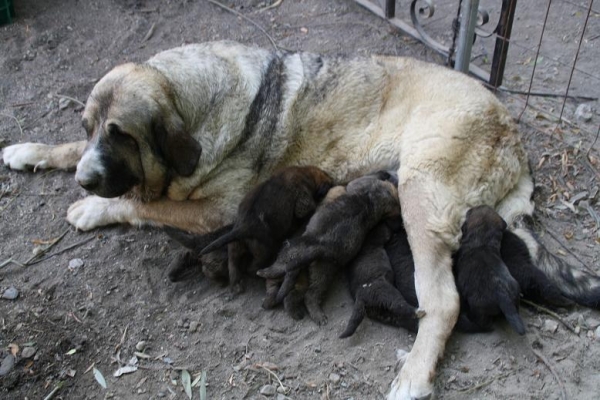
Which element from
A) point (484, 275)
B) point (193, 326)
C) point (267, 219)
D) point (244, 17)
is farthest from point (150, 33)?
point (484, 275)

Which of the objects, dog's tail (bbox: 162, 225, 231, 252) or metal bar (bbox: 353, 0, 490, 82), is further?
metal bar (bbox: 353, 0, 490, 82)

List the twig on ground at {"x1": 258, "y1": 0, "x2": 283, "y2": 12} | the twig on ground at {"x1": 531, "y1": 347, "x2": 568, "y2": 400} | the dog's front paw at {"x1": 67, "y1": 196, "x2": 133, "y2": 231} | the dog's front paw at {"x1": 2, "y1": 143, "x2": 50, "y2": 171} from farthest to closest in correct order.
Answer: the twig on ground at {"x1": 258, "y1": 0, "x2": 283, "y2": 12} < the dog's front paw at {"x1": 2, "y1": 143, "x2": 50, "y2": 171} < the dog's front paw at {"x1": 67, "y1": 196, "x2": 133, "y2": 231} < the twig on ground at {"x1": 531, "y1": 347, "x2": 568, "y2": 400}

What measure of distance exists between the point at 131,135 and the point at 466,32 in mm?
2969

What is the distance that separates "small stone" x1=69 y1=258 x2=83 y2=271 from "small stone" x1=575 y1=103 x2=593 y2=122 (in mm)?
3989

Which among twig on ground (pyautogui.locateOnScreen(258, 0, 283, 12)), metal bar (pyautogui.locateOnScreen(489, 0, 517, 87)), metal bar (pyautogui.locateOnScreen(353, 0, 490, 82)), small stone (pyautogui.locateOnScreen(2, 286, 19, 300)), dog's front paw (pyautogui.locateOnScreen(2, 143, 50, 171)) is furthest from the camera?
twig on ground (pyautogui.locateOnScreen(258, 0, 283, 12))

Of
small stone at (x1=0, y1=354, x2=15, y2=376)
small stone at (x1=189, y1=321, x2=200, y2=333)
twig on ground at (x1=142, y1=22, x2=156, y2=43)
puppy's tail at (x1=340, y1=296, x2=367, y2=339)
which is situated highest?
twig on ground at (x1=142, y1=22, x2=156, y2=43)

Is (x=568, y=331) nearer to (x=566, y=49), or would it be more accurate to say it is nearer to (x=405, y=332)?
(x=405, y=332)

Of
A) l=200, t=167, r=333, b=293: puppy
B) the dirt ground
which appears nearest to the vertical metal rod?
the dirt ground

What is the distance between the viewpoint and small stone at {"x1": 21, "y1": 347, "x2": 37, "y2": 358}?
11.8 feet

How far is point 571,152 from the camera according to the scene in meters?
4.90

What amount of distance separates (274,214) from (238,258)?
0.35m

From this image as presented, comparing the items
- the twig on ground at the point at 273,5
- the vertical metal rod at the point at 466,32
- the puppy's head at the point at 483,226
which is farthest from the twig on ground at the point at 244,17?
the puppy's head at the point at 483,226

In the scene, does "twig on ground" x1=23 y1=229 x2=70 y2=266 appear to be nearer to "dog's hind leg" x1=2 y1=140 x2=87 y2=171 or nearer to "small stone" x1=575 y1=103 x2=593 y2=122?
"dog's hind leg" x1=2 y1=140 x2=87 y2=171

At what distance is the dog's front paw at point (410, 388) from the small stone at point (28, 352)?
2.00m
